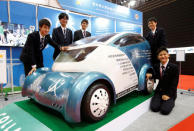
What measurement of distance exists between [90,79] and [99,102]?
0.30 metres

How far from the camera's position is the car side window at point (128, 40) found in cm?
194

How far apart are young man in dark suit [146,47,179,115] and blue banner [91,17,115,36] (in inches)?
139

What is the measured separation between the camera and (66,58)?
1.81 meters

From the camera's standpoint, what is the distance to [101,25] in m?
5.38

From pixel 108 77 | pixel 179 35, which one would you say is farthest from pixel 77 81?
pixel 179 35

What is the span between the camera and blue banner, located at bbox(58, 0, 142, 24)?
4387mm

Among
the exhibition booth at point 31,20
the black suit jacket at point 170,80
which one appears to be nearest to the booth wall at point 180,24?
the exhibition booth at point 31,20

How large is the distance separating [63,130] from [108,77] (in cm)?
78

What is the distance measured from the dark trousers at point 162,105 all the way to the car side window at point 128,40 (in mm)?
1069

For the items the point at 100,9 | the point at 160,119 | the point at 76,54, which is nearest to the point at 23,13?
the point at 100,9

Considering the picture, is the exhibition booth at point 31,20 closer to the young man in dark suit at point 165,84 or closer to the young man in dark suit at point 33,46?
the young man in dark suit at point 33,46

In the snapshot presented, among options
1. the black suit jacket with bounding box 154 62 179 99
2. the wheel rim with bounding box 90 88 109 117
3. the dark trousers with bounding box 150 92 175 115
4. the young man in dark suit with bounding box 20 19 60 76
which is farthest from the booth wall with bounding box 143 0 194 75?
the young man in dark suit with bounding box 20 19 60 76

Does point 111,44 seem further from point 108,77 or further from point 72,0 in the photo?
point 72,0

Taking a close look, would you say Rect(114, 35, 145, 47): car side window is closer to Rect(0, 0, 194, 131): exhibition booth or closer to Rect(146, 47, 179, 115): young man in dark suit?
Rect(0, 0, 194, 131): exhibition booth
